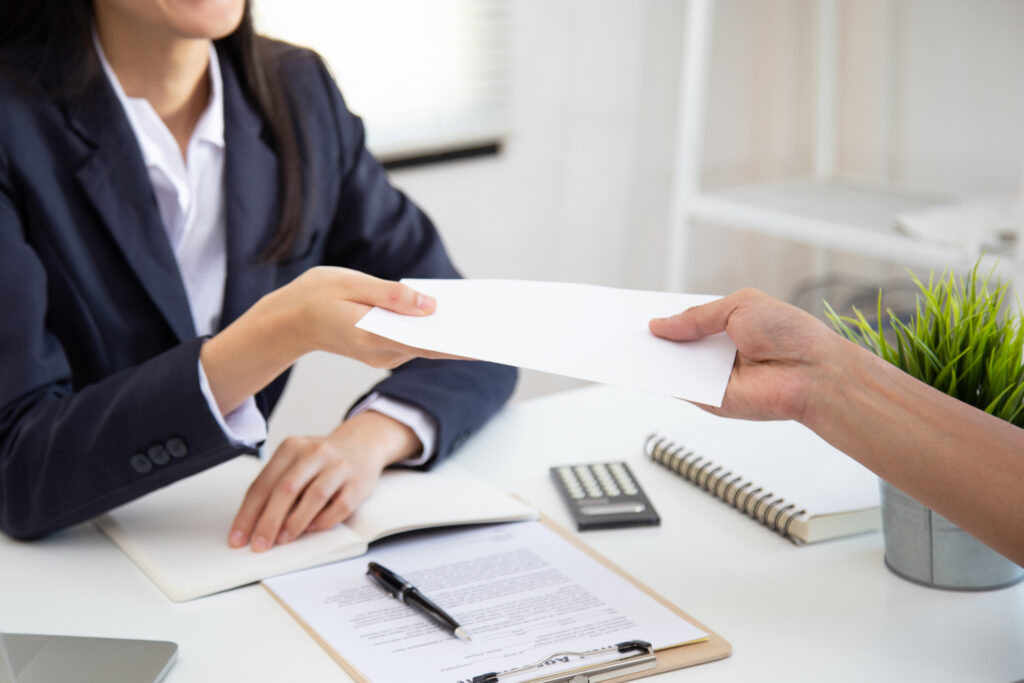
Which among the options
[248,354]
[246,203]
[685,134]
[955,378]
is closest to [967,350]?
[955,378]

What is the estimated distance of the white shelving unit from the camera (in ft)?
7.04

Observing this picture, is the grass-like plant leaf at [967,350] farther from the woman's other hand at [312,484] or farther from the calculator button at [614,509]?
the woman's other hand at [312,484]

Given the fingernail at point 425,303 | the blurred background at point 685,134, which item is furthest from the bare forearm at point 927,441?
the blurred background at point 685,134

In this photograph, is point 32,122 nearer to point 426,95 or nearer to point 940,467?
point 940,467

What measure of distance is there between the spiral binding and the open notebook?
7.3 inches

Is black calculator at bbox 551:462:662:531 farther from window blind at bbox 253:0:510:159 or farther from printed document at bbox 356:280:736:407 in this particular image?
window blind at bbox 253:0:510:159

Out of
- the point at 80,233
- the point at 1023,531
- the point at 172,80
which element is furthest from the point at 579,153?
the point at 1023,531

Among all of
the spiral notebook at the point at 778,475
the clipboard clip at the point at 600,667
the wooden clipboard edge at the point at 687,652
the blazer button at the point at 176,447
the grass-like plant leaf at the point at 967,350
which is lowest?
the wooden clipboard edge at the point at 687,652

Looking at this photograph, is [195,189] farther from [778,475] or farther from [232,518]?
[778,475]

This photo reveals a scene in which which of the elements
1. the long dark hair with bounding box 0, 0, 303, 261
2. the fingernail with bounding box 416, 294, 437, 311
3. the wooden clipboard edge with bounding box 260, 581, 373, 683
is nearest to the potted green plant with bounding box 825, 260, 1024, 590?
the fingernail with bounding box 416, 294, 437, 311

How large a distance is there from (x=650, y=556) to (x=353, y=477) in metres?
0.29

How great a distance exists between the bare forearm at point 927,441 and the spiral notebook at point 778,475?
0.17 meters

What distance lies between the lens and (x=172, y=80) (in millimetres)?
1334

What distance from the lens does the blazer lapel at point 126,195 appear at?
4.00 feet
